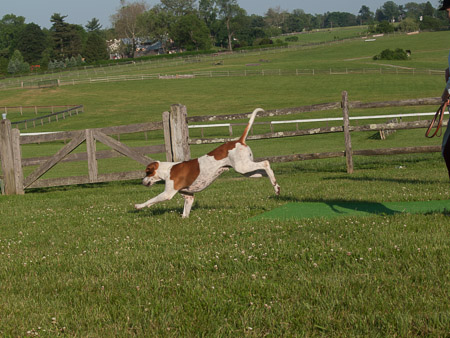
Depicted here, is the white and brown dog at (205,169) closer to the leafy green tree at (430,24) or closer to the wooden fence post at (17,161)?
the wooden fence post at (17,161)

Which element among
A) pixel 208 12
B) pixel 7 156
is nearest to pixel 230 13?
pixel 208 12

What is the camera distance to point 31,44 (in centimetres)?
14125

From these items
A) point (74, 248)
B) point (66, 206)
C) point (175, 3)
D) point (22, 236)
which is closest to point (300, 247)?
point (74, 248)

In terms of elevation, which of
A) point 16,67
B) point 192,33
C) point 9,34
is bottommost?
point 16,67

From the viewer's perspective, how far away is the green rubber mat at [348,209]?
8.32 meters

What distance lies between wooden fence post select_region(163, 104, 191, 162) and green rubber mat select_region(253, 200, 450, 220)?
17.2ft

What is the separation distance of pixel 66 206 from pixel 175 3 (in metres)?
159

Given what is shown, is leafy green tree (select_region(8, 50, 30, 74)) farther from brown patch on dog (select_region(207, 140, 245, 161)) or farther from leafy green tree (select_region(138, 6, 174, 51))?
brown patch on dog (select_region(207, 140, 245, 161))

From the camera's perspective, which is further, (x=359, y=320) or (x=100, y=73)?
(x=100, y=73)

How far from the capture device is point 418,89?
63.0 meters

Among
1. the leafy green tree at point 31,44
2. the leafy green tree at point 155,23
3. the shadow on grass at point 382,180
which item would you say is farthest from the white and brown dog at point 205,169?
the leafy green tree at point 155,23

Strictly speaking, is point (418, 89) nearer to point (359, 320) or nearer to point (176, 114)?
point (176, 114)

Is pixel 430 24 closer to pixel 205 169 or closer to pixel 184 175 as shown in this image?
pixel 205 169

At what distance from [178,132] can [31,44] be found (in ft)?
454
